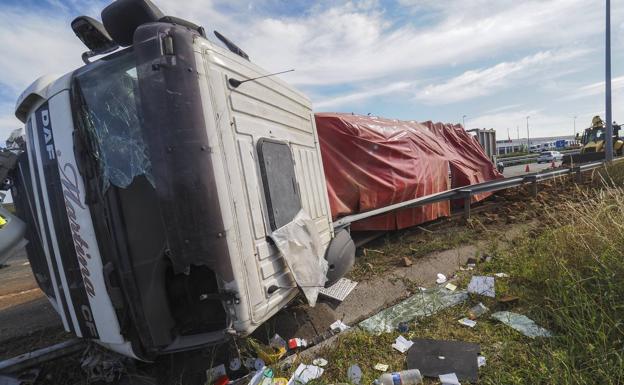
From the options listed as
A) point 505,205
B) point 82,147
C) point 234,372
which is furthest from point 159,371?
point 505,205

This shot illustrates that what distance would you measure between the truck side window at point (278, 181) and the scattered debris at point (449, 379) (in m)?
1.44

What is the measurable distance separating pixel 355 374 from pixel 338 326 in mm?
753

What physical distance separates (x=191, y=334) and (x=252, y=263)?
74 centimetres

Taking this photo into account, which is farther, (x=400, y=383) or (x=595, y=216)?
(x=595, y=216)

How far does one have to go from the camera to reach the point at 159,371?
281cm

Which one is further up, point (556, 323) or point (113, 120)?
point (113, 120)

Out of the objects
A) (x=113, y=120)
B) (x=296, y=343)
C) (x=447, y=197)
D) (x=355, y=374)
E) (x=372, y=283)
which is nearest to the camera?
(x=113, y=120)

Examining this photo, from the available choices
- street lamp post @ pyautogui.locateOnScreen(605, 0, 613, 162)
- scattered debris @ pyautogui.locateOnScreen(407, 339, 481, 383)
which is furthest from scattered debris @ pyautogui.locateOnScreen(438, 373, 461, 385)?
street lamp post @ pyautogui.locateOnScreen(605, 0, 613, 162)

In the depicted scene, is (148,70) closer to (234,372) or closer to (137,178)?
(137,178)

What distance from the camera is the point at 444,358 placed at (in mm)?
2404

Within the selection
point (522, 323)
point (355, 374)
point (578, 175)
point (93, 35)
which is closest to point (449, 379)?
point (355, 374)

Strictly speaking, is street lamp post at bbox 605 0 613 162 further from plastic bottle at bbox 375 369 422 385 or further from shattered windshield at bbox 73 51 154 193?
shattered windshield at bbox 73 51 154 193

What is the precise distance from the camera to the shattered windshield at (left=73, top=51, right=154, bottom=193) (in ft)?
6.56

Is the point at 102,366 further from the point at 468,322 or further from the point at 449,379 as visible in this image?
the point at 468,322
